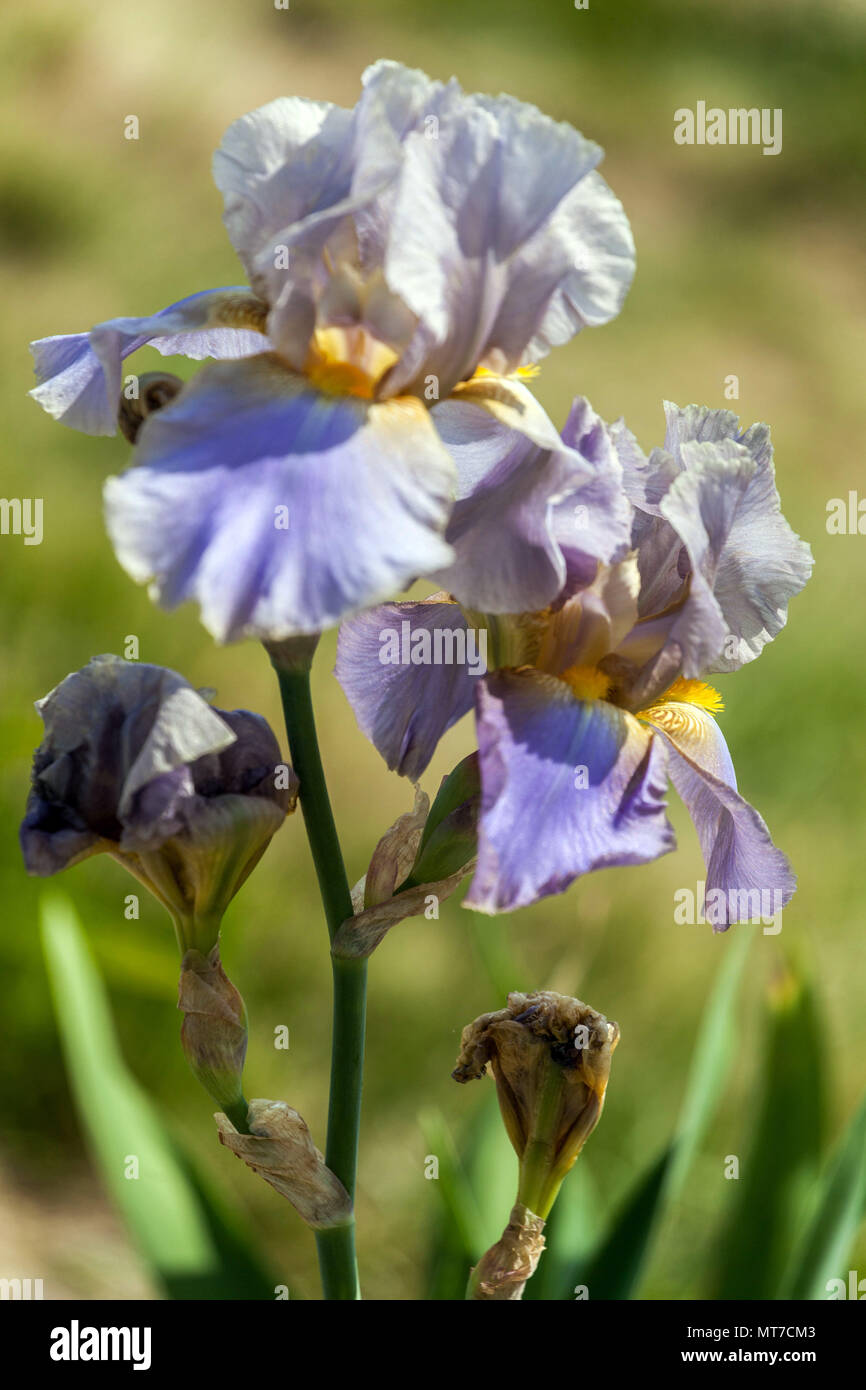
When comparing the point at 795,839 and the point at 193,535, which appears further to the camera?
the point at 795,839

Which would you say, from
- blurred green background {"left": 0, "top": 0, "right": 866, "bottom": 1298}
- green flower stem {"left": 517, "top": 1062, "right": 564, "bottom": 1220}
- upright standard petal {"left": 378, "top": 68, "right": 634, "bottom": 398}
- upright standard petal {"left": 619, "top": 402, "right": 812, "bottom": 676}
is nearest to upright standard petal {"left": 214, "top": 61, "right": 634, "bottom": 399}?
upright standard petal {"left": 378, "top": 68, "right": 634, "bottom": 398}

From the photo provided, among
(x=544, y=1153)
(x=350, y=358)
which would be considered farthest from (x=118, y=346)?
(x=544, y=1153)

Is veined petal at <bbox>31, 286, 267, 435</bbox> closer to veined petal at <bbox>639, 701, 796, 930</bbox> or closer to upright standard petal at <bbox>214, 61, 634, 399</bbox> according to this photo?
upright standard petal at <bbox>214, 61, 634, 399</bbox>

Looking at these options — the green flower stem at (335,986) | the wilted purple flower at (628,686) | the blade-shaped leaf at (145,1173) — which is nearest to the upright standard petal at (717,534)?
the wilted purple flower at (628,686)

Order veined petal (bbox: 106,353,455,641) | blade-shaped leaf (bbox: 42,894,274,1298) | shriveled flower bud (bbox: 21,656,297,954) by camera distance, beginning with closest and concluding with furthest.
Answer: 1. veined petal (bbox: 106,353,455,641)
2. shriveled flower bud (bbox: 21,656,297,954)
3. blade-shaped leaf (bbox: 42,894,274,1298)

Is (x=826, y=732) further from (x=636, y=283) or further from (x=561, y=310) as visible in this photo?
(x=561, y=310)
